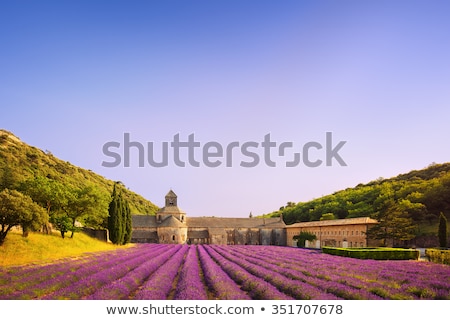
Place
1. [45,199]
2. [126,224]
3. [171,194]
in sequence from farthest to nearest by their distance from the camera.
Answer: [171,194]
[126,224]
[45,199]

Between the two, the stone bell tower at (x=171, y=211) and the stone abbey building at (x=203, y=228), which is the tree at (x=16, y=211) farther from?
the stone bell tower at (x=171, y=211)

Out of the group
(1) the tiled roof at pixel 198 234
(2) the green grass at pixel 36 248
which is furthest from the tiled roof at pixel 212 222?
(2) the green grass at pixel 36 248

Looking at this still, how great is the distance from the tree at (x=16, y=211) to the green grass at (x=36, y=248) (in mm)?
1254

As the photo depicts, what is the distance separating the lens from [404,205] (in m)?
50.9

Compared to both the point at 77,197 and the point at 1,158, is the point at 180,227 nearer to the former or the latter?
the point at 77,197

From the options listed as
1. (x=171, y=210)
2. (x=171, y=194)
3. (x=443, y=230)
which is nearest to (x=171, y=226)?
(x=171, y=210)

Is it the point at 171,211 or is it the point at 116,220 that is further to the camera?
the point at 171,211

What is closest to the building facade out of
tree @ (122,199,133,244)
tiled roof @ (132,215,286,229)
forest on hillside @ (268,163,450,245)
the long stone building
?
the long stone building

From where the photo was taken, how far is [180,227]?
232 ft

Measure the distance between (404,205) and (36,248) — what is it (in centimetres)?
4696

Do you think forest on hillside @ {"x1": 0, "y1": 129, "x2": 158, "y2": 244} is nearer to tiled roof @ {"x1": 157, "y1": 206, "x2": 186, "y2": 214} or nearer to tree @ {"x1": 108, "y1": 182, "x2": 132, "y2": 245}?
tree @ {"x1": 108, "y1": 182, "x2": 132, "y2": 245}

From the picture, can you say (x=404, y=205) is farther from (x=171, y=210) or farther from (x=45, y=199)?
(x=45, y=199)

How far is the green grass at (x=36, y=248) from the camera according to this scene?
23852 millimetres

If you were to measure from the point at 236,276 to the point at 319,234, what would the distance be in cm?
Answer: 4606
